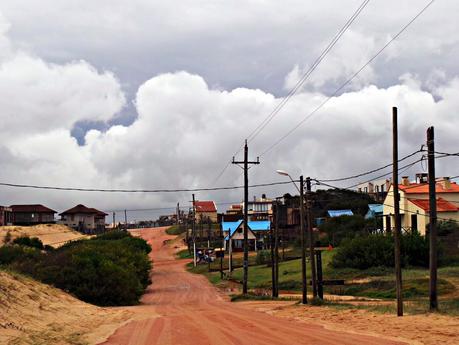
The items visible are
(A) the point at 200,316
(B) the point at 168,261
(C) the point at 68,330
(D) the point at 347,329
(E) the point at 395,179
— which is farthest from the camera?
(B) the point at 168,261

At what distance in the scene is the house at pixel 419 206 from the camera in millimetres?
59125

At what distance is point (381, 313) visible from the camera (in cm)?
2256

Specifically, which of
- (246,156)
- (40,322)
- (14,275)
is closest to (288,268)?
(246,156)

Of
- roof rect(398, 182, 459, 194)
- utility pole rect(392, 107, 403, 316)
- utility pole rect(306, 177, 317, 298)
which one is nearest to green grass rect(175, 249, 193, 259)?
roof rect(398, 182, 459, 194)

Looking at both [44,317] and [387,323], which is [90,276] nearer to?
[44,317]

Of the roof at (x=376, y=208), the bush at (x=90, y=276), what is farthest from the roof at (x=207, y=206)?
the bush at (x=90, y=276)

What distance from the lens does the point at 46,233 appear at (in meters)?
106

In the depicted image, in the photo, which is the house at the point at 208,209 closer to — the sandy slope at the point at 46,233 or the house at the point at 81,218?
the house at the point at 81,218

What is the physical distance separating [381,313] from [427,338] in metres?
7.46

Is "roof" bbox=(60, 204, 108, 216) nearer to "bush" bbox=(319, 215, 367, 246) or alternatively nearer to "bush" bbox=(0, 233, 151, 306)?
"bush" bbox=(319, 215, 367, 246)

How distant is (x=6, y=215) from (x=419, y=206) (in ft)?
287

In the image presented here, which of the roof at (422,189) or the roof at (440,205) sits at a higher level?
the roof at (422,189)

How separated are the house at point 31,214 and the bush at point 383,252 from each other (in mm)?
91540

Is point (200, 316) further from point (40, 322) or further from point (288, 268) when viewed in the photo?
point (288, 268)
